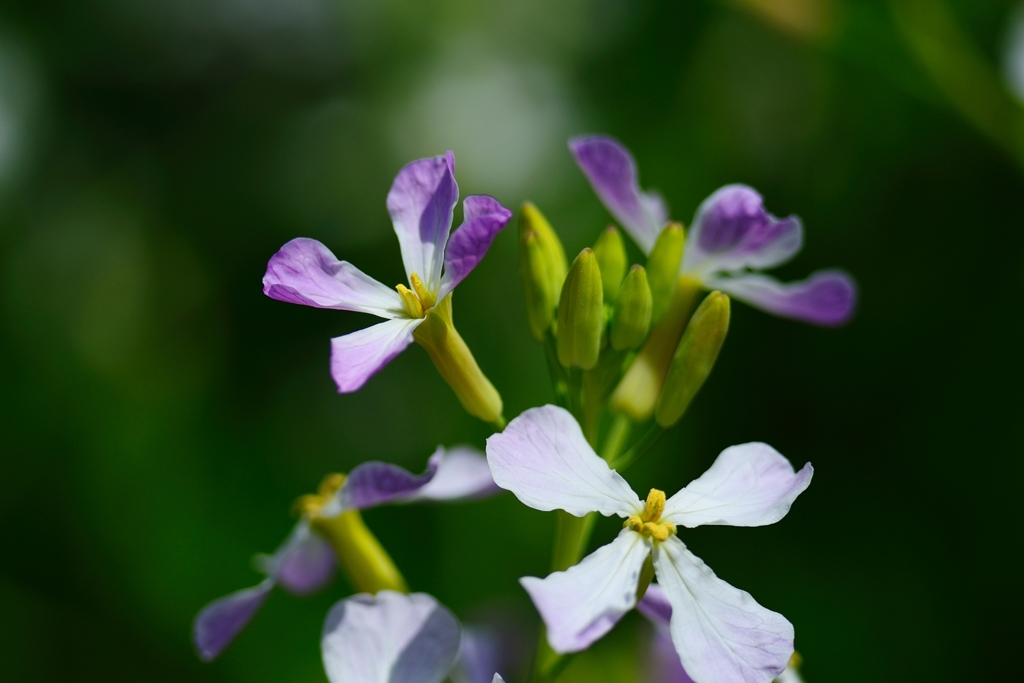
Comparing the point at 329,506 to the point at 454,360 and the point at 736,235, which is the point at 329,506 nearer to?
the point at 454,360

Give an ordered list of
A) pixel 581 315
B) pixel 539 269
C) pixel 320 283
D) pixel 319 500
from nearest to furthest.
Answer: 1. pixel 320 283
2. pixel 581 315
3. pixel 539 269
4. pixel 319 500

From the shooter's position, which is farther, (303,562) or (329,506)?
(303,562)

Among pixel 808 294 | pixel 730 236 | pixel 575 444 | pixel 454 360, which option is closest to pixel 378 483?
pixel 454 360

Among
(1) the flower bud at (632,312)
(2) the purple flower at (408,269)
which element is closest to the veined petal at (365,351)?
(2) the purple flower at (408,269)

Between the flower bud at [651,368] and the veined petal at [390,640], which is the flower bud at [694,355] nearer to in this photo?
the flower bud at [651,368]

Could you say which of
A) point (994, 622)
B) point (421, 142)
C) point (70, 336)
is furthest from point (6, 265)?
point (994, 622)

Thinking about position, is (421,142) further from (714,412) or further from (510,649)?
(510,649)

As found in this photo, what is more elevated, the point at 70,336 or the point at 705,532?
the point at 705,532
